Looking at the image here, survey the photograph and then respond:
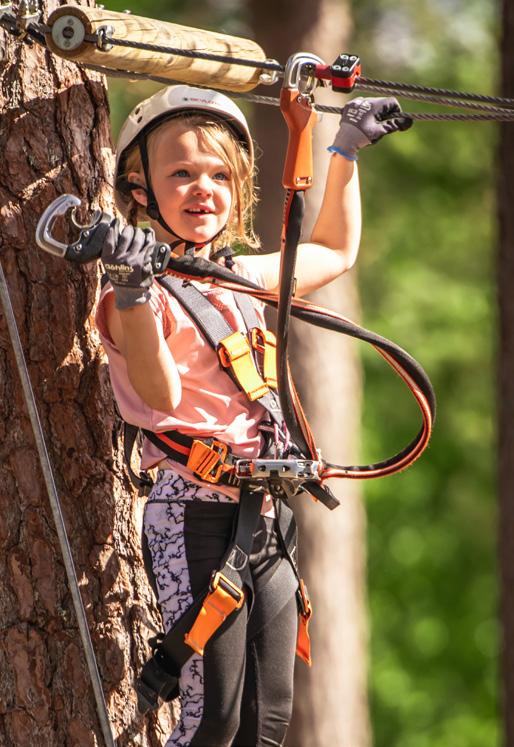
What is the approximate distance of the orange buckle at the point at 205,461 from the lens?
2.99 meters

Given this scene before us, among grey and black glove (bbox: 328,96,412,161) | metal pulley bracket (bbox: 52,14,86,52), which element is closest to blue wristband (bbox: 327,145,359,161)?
grey and black glove (bbox: 328,96,412,161)

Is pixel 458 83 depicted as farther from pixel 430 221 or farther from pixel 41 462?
pixel 41 462

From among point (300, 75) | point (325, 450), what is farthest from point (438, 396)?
point (300, 75)

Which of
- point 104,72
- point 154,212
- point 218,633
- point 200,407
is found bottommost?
point 218,633

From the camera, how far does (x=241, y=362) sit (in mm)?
3062

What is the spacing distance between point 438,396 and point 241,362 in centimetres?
1230

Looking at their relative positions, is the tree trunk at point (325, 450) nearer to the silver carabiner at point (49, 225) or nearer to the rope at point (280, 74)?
the rope at point (280, 74)

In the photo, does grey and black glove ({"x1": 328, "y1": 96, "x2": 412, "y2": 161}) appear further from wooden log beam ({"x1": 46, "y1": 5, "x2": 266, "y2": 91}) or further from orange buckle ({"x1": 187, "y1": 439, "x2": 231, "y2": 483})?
orange buckle ({"x1": 187, "y1": 439, "x2": 231, "y2": 483})

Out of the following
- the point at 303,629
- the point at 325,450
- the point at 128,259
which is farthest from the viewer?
the point at 325,450

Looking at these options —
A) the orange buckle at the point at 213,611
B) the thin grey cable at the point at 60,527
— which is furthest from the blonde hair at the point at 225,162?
the orange buckle at the point at 213,611

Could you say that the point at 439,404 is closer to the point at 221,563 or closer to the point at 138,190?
the point at 138,190

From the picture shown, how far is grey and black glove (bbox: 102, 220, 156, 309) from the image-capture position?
2705 mm

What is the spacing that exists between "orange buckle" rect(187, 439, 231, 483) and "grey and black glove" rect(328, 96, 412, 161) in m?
0.91

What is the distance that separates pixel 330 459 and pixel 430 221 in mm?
7126
